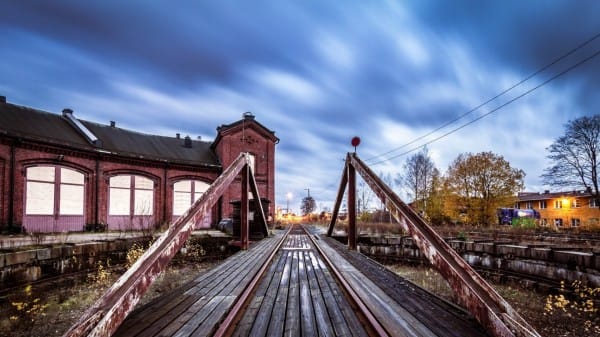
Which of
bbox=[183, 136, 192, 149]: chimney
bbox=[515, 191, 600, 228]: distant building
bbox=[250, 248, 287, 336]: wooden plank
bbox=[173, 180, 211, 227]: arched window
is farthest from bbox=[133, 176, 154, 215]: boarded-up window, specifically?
bbox=[515, 191, 600, 228]: distant building

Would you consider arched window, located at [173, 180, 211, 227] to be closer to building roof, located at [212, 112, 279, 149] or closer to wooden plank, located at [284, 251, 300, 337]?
building roof, located at [212, 112, 279, 149]

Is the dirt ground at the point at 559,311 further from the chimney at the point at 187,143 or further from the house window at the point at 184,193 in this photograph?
the chimney at the point at 187,143

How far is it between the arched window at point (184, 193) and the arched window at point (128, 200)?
1.71 m

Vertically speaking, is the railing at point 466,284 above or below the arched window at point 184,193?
below

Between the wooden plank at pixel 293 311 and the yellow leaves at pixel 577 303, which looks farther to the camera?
the yellow leaves at pixel 577 303

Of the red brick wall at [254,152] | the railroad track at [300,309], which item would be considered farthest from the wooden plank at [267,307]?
the red brick wall at [254,152]

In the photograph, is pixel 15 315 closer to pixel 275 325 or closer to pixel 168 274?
pixel 168 274

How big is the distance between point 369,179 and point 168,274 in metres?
8.15

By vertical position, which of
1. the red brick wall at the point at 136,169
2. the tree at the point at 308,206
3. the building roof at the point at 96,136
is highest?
the building roof at the point at 96,136

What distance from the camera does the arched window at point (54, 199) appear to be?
48.9 feet

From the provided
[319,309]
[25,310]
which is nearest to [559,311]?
[319,309]

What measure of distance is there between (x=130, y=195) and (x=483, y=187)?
103 feet

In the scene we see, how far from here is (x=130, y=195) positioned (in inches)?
757

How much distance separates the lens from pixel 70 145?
53.1ft
